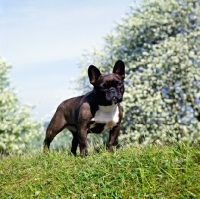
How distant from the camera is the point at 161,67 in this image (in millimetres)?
20594

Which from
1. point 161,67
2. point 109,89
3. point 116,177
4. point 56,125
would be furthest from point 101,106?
point 161,67

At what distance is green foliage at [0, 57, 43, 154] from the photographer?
21.2 meters

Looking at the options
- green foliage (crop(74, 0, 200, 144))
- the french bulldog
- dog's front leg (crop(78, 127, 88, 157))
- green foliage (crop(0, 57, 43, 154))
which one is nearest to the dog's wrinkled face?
the french bulldog

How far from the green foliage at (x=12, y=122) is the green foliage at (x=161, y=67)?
14.7ft

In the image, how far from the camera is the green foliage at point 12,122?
21172 mm

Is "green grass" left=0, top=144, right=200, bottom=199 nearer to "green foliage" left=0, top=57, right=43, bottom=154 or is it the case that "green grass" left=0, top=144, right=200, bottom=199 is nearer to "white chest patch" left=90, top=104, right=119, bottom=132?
"white chest patch" left=90, top=104, right=119, bottom=132

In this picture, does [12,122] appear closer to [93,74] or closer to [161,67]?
[161,67]

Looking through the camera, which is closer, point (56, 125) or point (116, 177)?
point (116, 177)

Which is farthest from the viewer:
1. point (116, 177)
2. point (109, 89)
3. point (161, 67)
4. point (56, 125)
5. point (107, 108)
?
point (161, 67)

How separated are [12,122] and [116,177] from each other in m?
15.9

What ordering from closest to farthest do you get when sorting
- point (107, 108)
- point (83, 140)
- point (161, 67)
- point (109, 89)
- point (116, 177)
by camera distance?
point (116, 177) → point (109, 89) → point (83, 140) → point (107, 108) → point (161, 67)

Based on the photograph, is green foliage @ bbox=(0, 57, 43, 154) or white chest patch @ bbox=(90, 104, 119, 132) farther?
green foliage @ bbox=(0, 57, 43, 154)

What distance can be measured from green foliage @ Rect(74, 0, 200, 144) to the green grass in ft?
39.5

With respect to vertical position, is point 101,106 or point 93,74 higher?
point 93,74
